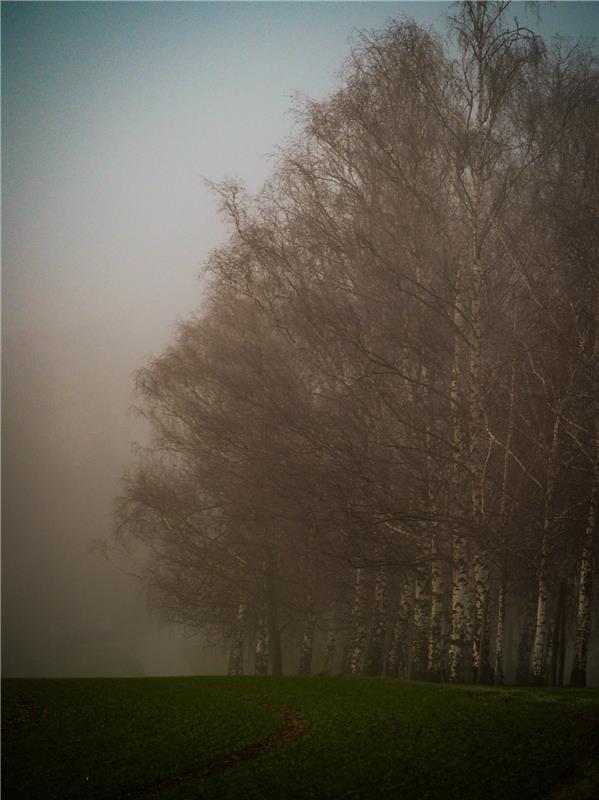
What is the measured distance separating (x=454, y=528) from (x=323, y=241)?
7600 mm

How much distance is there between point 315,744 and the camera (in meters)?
8.55

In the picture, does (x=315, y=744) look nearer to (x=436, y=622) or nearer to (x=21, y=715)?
(x=21, y=715)

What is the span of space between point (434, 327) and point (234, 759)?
10174 mm

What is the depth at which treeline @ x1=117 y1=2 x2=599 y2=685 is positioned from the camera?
13633 millimetres

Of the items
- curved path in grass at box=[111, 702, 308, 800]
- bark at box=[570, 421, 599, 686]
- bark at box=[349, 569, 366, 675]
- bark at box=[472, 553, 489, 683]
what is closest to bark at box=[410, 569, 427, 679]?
bark at box=[472, 553, 489, 683]

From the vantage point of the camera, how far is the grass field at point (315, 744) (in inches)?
279

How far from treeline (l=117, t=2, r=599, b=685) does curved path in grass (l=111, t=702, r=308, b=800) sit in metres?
4.25

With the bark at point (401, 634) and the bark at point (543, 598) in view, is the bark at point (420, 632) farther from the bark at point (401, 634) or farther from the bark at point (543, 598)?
the bark at point (543, 598)

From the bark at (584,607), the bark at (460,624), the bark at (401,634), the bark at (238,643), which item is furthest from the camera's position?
the bark at (238,643)

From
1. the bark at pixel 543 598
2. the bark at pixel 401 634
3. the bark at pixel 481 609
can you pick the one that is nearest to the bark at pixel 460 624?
the bark at pixel 481 609

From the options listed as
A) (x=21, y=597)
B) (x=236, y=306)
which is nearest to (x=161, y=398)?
(x=236, y=306)

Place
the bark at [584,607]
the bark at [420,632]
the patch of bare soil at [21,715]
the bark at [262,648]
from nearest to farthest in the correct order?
the patch of bare soil at [21,715], the bark at [584,607], the bark at [420,632], the bark at [262,648]

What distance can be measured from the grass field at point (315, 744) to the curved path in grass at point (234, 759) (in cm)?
5

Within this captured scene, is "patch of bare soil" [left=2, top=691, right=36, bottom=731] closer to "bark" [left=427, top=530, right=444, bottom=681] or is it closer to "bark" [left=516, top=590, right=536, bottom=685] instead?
"bark" [left=427, top=530, right=444, bottom=681]
